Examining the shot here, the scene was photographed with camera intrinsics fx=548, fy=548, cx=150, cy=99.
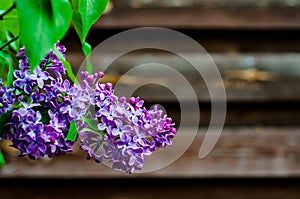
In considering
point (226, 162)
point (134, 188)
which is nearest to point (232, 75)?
point (226, 162)

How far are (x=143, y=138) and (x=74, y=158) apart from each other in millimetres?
1082

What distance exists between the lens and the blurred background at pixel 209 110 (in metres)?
1.55

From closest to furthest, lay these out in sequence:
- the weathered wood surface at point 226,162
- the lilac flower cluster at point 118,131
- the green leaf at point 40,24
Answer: the green leaf at point 40,24 < the lilac flower cluster at point 118,131 < the weathered wood surface at point 226,162

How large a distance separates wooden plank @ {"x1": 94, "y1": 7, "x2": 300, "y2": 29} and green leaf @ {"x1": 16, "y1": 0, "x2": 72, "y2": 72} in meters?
1.17

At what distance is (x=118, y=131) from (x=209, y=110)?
3.83 feet

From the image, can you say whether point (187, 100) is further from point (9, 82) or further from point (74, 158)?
point (9, 82)

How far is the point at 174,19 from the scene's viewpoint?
61.0 inches

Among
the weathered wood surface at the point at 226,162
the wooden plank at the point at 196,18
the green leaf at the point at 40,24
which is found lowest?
the weathered wood surface at the point at 226,162

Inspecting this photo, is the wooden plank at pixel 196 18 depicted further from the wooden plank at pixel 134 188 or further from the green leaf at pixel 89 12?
the green leaf at pixel 89 12

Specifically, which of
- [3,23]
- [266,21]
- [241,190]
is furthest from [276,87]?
[3,23]

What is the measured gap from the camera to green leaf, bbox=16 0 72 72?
35 centimetres

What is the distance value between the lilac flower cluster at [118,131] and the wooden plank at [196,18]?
1091mm

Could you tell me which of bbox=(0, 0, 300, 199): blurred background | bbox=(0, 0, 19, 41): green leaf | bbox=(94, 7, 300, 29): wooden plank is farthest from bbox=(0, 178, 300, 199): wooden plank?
bbox=(0, 0, 19, 41): green leaf

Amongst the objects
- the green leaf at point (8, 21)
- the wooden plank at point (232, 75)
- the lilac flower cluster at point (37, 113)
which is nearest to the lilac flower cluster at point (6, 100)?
the lilac flower cluster at point (37, 113)
